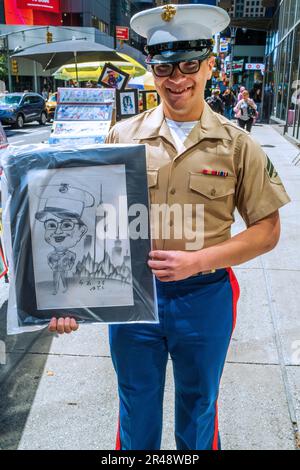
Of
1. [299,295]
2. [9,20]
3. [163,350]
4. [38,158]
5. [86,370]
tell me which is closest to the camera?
[38,158]

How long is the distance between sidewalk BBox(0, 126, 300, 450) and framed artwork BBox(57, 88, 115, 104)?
3781 mm

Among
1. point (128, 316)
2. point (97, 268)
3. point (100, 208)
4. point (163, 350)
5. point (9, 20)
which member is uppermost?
point (9, 20)

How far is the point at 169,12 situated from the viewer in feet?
5.19

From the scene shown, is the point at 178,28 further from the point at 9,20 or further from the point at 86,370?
the point at 9,20

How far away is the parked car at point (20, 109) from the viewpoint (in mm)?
22094

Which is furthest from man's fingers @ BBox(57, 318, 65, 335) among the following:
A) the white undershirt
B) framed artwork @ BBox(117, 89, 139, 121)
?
framed artwork @ BBox(117, 89, 139, 121)

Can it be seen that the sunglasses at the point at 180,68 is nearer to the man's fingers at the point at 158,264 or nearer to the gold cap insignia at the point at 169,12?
the gold cap insignia at the point at 169,12

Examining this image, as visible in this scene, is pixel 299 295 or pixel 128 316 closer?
pixel 128 316

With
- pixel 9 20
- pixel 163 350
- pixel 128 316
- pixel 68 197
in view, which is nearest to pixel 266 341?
pixel 163 350

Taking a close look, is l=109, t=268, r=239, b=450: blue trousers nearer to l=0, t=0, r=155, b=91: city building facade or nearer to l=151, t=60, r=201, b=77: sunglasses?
l=151, t=60, r=201, b=77: sunglasses

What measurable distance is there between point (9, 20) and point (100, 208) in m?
57.9

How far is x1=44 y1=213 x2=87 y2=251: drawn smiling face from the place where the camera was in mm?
1592

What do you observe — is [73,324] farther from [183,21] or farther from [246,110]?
[246,110]

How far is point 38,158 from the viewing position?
155cm
